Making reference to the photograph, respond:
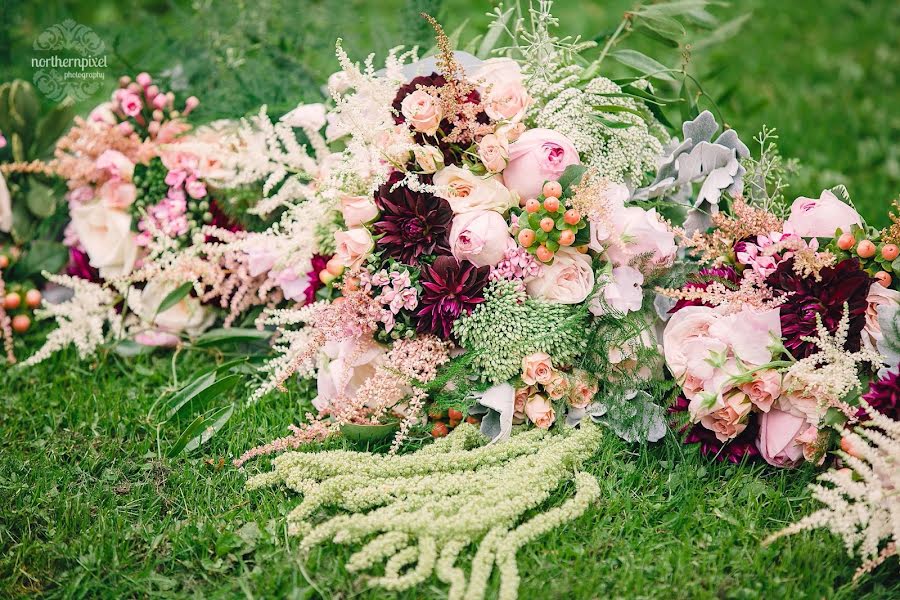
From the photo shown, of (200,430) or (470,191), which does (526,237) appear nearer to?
(470,191)

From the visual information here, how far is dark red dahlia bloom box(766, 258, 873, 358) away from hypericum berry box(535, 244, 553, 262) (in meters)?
0.53

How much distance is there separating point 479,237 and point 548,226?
0.54 ft

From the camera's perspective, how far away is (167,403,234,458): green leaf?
2.07 metres

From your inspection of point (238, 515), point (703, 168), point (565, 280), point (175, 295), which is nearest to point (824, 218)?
point (703, 168)

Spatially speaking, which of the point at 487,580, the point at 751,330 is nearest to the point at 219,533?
the point at 487,580

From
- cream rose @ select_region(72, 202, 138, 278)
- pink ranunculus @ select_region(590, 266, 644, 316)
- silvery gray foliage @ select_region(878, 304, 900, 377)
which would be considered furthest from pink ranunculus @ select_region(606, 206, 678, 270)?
cream rose @ select_region(72, 202, 138, 278)

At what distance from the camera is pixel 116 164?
2.54m

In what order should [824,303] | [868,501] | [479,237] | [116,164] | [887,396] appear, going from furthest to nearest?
[116,164]
[479,237]
[824,303]
[887,396]
[868,501]

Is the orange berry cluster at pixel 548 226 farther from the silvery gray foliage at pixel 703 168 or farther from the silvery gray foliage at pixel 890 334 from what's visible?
the silvery gray foliage at pixel 890 334

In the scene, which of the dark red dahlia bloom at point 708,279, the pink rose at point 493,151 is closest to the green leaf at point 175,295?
the pink rose at point 493,151

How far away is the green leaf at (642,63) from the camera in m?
2.37

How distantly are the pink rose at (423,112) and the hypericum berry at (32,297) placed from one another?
4.67 ft

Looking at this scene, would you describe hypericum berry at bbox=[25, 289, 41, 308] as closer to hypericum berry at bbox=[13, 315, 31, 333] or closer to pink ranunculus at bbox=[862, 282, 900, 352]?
hypericum berry at bbox=[13, 315, 31, 333]

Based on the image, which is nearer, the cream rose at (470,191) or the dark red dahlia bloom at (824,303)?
the dark red dahlia bloom at (824,303)
